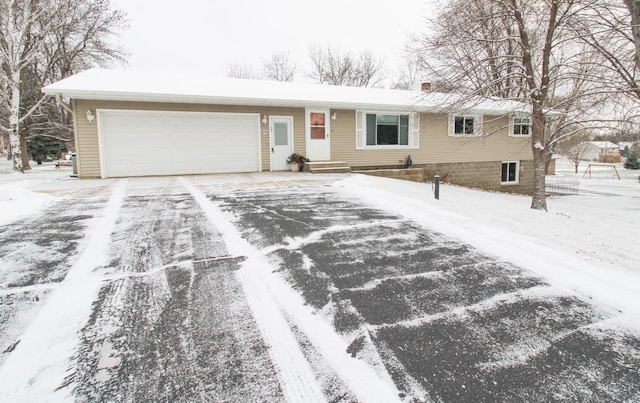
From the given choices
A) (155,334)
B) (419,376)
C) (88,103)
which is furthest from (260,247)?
(88,103)

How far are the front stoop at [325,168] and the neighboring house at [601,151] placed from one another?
4657cm

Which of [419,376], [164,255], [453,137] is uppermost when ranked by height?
[453,137]

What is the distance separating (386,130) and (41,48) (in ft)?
57.6

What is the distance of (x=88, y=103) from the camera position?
922 cm

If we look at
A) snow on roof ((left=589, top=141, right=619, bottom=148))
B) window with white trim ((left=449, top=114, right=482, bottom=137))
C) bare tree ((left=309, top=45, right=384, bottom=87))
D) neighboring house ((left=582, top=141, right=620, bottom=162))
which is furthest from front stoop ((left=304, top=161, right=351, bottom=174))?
snow on roof ((left=589, top=141, right=619, bottom=148))

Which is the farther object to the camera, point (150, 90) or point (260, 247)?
point (150, 90)

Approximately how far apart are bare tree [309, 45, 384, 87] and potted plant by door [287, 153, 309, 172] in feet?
67.0

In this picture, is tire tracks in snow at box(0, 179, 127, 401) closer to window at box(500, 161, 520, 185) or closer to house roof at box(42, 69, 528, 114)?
house roof at box(42, 69, 528, 114)

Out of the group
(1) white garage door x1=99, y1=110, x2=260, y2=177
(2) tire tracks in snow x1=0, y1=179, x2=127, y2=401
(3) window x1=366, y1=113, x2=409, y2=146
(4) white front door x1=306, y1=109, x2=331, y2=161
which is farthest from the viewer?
(3) window x1=366, y1=113, x2=409, y2=146

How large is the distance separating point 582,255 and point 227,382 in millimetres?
3782

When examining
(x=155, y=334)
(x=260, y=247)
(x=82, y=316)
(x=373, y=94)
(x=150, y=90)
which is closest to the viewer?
(x=155, y=334)

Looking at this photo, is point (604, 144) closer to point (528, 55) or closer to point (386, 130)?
point (386, 130)

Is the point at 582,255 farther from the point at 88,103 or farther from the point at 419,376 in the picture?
the point at 88,103

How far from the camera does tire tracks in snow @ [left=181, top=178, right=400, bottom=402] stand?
1661 millimetres
